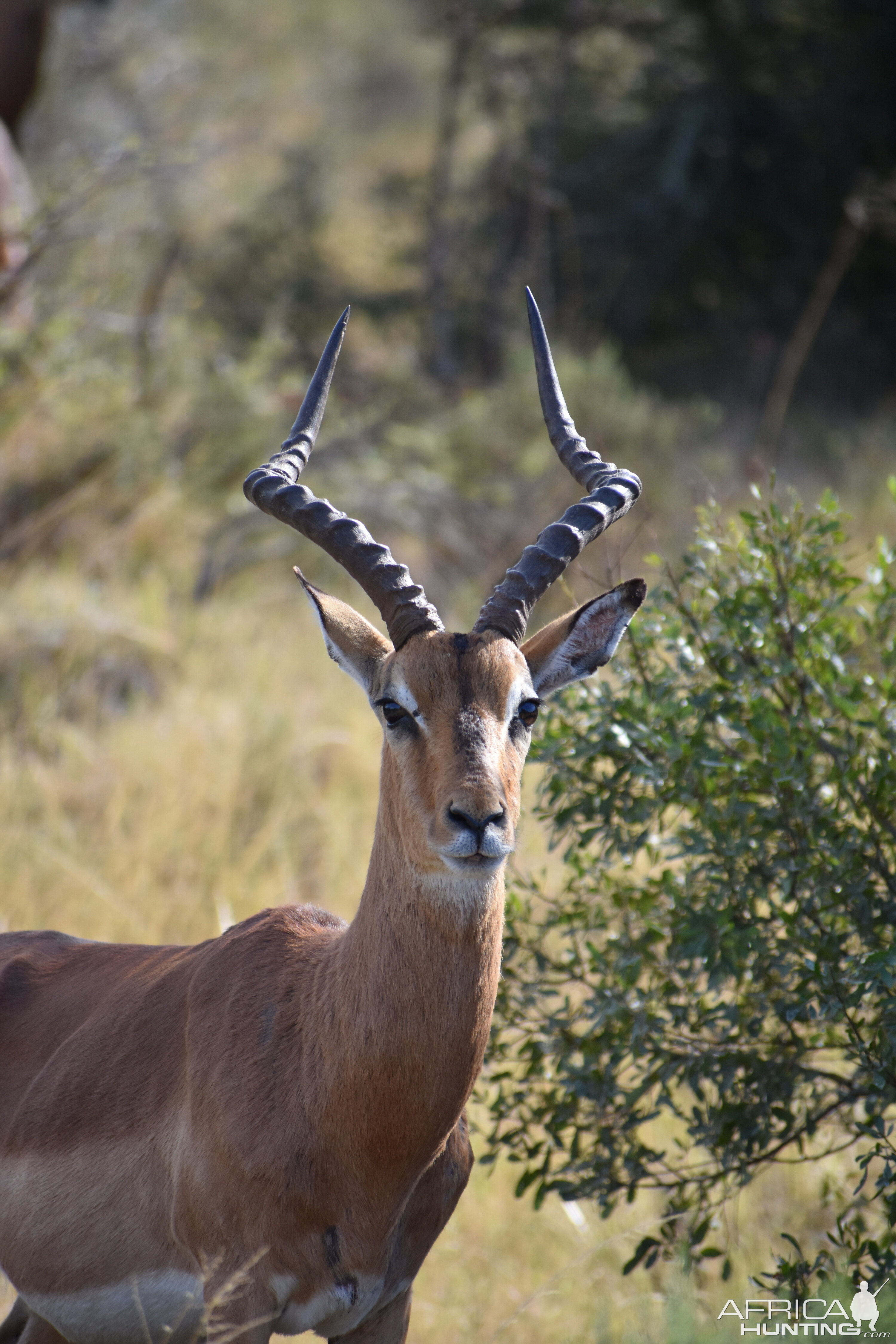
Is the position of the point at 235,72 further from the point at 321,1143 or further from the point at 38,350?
the point at 321,1143

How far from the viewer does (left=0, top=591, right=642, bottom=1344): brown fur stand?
10.4 ft

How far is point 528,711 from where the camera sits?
137 inches

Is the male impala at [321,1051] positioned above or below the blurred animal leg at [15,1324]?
above

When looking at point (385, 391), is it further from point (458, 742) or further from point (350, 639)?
point (458, 742)

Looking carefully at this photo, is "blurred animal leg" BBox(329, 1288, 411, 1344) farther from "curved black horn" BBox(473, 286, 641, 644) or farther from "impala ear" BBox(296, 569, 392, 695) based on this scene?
"curved black horn" BBox(473, 286, 641, 644)

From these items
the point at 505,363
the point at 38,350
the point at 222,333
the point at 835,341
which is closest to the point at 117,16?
the point at 222,333

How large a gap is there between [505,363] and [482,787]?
1309cm

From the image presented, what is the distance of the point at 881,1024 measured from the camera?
3838 millimetres

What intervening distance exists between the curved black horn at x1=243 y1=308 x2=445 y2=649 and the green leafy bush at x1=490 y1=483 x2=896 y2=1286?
93 centimetres

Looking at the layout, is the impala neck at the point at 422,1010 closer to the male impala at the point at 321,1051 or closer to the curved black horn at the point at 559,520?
the male impala at the point at 321,1051

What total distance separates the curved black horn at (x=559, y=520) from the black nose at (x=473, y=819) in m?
0.65

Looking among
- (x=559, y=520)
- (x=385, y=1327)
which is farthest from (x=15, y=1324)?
(x=559, y=520)

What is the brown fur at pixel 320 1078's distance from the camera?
318 centimetres

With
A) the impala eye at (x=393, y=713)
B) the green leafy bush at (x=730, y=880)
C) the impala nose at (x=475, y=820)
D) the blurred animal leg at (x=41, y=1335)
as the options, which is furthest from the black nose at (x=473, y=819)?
the blurred animal leg at (x=41, y=1335)
